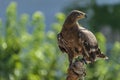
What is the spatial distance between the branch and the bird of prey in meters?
0.05

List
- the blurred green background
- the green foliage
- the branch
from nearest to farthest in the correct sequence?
the branch < the blurred green background < the green foliage

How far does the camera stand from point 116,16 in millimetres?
15547

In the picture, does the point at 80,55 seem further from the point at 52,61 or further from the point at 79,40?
the point at 52,61

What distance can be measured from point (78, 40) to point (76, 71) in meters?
0.15

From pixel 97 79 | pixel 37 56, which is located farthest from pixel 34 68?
pixel 97 79

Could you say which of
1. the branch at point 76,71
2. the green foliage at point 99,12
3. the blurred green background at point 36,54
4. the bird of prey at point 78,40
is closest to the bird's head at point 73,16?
the bird of prey at point 78,40

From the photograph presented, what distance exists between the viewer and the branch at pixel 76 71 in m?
2.21

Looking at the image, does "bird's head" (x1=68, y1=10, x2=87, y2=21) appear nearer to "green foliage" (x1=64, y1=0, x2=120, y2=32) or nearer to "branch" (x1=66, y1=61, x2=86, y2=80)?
"branch" (x1=66, y1=61, x2=86, y2=80)

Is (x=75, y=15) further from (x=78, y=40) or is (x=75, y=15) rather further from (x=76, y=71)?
(x=76, y=71)

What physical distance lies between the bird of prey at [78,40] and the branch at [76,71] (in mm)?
52

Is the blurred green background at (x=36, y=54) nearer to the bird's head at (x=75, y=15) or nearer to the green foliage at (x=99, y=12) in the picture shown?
the bird's head at (x=75, y=15)

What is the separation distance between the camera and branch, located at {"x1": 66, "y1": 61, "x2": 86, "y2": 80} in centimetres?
221

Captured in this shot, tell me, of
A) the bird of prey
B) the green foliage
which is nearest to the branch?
the bird of prey

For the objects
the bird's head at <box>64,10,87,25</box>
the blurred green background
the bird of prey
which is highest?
the bird's head at <box>64,10,87,25</box>
